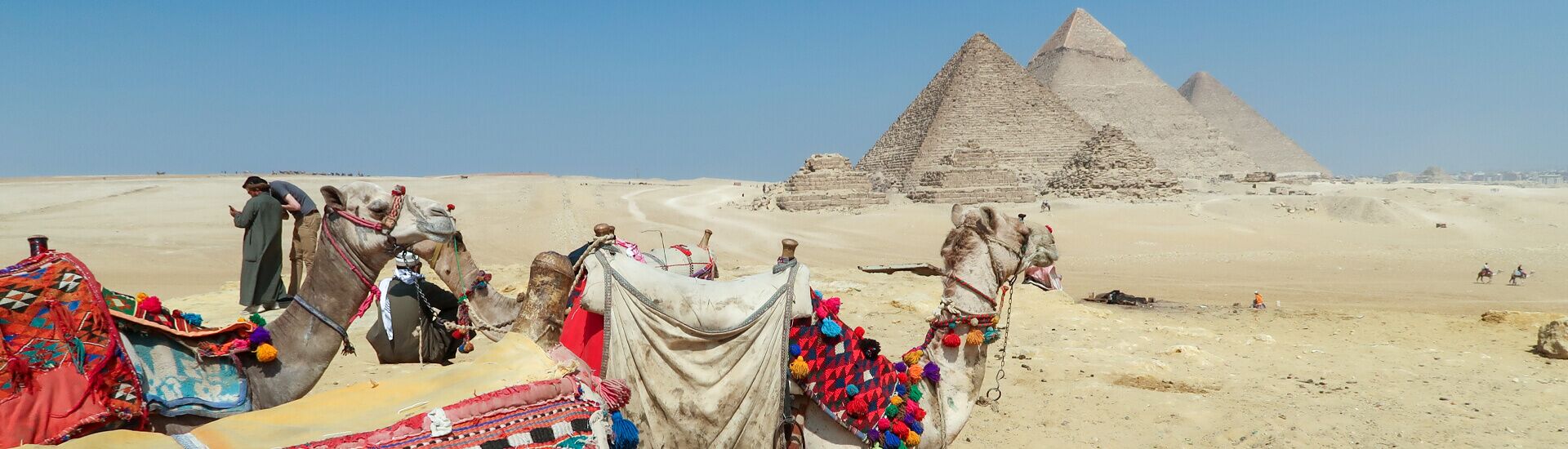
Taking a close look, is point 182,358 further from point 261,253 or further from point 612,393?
point 261,253

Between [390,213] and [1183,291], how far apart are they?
14698 millimetres

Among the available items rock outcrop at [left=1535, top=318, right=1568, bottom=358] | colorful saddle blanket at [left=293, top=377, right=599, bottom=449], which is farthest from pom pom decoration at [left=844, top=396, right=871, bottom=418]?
rock outcrop at [left=1535, top=318, right=1568, bottom=358]

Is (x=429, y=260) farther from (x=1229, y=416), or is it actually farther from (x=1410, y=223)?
(x=1410, y=223)

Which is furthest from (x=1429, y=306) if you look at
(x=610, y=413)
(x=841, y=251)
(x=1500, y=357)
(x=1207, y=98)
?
(x=1207, y=98)

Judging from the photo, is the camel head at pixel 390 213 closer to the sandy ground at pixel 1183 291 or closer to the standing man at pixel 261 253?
the sandy ground at pixel 1183 291

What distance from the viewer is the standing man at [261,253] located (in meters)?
7.31

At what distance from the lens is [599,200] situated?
39.0m

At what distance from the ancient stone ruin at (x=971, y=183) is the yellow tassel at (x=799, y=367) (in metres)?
42.5

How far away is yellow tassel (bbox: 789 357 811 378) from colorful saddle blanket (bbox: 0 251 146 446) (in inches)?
84.1

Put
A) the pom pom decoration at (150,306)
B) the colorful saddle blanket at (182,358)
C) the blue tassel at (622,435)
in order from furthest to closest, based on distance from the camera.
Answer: the pom pom decoration at (150,306) < the colorful saddle blanket at (182,358) < the blue tassel at (622,435)

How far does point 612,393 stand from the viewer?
2.80 meters

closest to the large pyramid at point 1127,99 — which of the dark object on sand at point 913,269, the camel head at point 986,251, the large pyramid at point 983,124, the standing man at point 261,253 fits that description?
the large pyramid at point 983,124

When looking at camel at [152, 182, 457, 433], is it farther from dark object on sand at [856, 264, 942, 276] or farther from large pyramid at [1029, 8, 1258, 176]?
large pyramid at [1029, 8, 1258, 176]

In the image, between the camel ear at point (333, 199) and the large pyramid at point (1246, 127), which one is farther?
the large pyramid at point (1246, 127)
